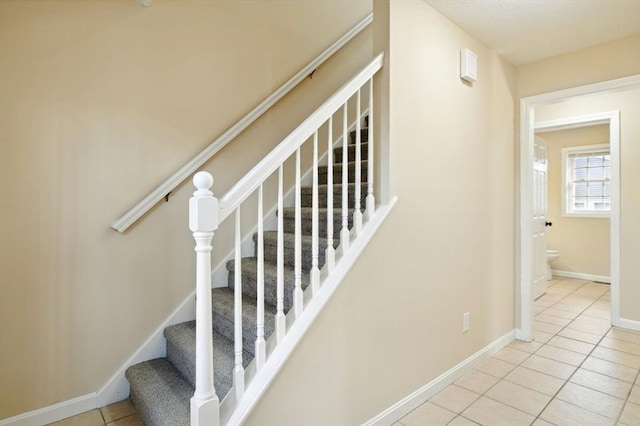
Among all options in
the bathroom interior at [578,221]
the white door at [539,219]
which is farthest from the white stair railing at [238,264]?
the bathroom interior at [578,221]

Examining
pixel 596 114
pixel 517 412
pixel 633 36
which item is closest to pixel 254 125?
pixel 517 412

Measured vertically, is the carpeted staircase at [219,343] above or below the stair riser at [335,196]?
below

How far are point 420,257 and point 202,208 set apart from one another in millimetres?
1416

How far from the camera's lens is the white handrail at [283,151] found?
1.30 meters

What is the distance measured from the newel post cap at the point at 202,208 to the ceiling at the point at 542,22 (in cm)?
182

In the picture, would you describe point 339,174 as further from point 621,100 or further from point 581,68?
point 621,100

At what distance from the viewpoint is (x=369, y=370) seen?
5.97 ft

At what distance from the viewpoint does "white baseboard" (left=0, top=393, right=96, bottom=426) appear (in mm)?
1795

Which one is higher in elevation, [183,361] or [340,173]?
[340,173]

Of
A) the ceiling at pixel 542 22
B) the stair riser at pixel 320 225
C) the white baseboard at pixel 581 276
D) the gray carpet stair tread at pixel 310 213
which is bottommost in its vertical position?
the white baseboard at pixel 581 276

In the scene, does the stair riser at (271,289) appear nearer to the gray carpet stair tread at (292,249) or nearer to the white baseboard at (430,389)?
the gray carpet stair tread at (292,249)

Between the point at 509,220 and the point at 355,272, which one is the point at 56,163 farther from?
the point at 509,220

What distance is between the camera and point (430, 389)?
→ 7.20 ft

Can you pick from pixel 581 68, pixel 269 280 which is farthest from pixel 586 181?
pixel 269 280
